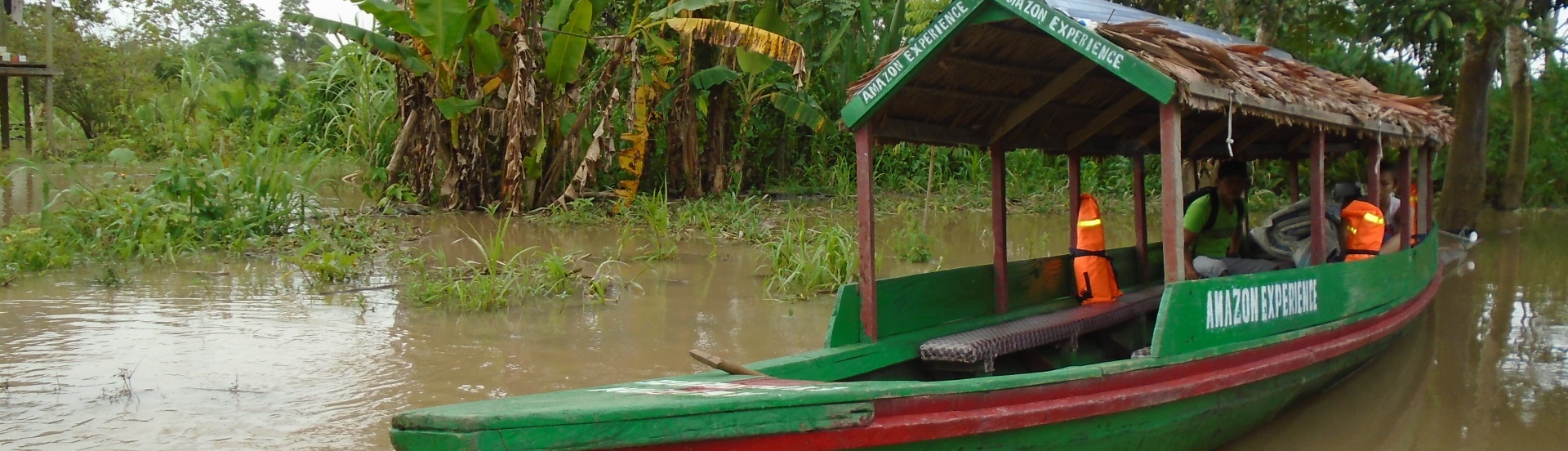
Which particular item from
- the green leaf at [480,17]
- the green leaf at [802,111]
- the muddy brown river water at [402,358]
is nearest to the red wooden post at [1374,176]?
the muddy brown river water at [402,358]

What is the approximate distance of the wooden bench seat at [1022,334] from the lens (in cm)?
431

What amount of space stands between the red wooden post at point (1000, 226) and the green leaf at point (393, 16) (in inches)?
188

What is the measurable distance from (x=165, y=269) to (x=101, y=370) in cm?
254

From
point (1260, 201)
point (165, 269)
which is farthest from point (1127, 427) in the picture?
point (1260, 201)

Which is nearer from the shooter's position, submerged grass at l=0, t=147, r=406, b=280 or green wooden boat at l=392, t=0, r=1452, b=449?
green wooden boat at l=392, t=0, r=1452, b=449

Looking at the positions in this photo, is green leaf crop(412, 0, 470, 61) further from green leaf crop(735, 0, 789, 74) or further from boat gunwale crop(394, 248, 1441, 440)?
boat gunwale crop(394, 248, 1441, 440)

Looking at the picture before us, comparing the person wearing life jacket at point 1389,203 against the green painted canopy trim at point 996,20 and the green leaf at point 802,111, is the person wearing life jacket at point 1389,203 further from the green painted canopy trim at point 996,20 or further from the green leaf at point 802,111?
the green leaf at point 802,111

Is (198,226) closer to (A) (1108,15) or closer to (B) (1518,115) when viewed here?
(A) (1108,15)

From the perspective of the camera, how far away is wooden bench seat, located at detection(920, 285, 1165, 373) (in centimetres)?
431

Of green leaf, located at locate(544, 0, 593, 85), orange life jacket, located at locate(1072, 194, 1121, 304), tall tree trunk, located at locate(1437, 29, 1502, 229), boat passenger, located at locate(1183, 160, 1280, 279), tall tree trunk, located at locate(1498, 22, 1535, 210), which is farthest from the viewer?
tall tree trunk, located at locate(1498, 22, 1535, 210)

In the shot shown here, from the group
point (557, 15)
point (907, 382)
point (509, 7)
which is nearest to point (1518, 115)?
point (557, 15)

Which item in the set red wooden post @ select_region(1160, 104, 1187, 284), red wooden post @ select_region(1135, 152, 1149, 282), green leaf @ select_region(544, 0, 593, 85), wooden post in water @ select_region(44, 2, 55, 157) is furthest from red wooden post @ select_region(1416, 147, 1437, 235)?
wooden post in water @ select_region(44, 2, 55, 157)

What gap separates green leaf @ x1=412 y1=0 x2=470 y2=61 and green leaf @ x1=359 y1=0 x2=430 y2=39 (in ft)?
0.17

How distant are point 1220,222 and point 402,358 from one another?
14.7ft
